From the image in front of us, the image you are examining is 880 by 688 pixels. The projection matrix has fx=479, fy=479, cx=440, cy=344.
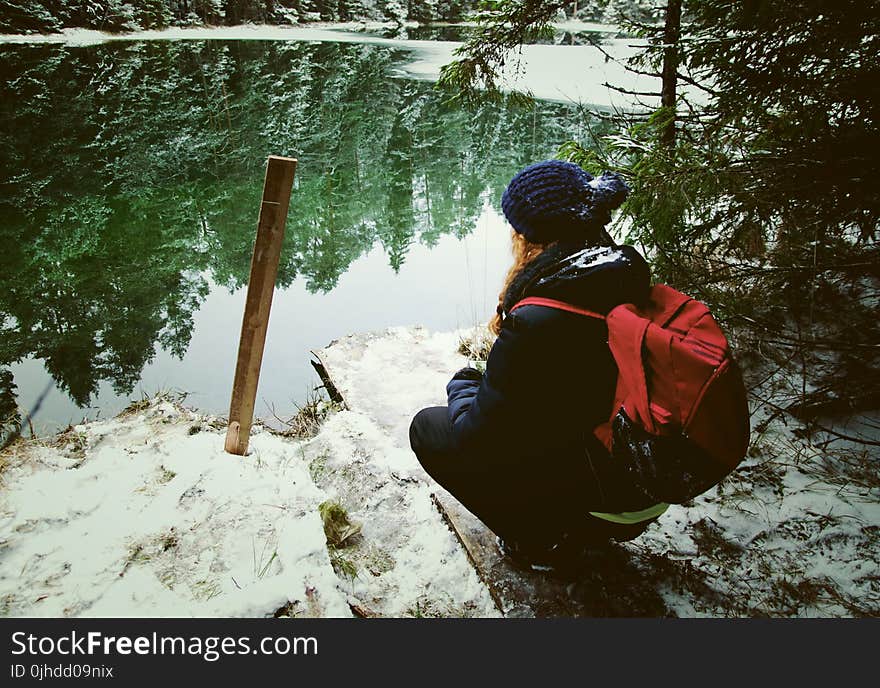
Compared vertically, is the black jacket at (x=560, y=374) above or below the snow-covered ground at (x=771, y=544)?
above

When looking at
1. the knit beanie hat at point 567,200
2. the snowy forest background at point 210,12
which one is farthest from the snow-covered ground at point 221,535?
the snowy forest background at point 210,12

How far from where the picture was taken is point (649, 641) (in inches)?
68.7

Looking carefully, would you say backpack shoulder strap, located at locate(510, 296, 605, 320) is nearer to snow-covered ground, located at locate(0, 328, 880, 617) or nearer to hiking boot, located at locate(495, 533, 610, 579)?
hiking boot, located at locate(495, 533, 610, 579)

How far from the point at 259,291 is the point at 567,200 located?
5.99 ft

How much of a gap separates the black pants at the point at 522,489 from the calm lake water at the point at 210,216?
3.29m

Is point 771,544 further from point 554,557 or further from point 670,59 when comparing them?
point 670,59

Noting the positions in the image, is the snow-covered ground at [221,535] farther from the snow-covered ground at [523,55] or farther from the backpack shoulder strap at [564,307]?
the snow-covered ground at [523,55]

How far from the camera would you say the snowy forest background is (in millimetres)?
12055

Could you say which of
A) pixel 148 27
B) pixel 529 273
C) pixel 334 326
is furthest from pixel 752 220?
pixel 148 27

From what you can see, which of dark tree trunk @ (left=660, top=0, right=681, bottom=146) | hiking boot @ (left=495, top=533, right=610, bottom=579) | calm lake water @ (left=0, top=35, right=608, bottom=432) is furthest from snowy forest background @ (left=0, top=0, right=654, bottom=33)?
hiking boot @ (left=495, top=533, right=610, bottom=579)

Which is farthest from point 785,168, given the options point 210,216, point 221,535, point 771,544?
point 210,216

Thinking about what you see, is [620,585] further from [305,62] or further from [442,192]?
[305,62]

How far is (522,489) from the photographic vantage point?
1884mm

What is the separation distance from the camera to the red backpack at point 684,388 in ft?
4.39
